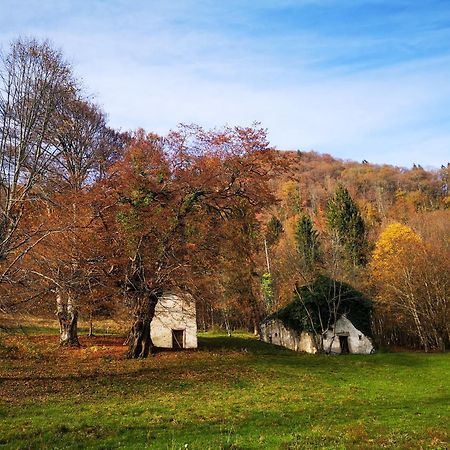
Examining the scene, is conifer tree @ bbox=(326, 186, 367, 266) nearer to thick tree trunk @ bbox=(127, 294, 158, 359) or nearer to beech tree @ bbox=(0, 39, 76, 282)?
thick tree trunk @ bbox=(127, 294, 158, 359)

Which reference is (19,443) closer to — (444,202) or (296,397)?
(296,397)

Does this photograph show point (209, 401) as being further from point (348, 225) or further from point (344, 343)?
point (348, 225)

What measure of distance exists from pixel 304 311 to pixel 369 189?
77830 mm

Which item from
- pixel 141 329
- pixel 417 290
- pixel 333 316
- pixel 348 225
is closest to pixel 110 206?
pixel 141 329

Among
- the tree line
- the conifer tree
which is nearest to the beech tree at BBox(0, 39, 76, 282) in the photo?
the tree line

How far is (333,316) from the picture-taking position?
40.4m

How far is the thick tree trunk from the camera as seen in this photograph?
85.1ft

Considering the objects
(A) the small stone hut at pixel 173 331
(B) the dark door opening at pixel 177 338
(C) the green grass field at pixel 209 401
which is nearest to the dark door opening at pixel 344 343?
(C) the green grass field at pixel 209 401

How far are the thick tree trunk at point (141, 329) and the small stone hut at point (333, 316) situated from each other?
57.4ft

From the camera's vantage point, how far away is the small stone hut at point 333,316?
39.6 metres

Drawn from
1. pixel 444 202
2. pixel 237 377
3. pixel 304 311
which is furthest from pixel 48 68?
pixel 444 202

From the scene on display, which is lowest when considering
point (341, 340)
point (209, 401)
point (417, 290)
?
point (341, 340)

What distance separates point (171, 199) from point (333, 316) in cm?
2166

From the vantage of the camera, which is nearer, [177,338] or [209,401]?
[209,401]
